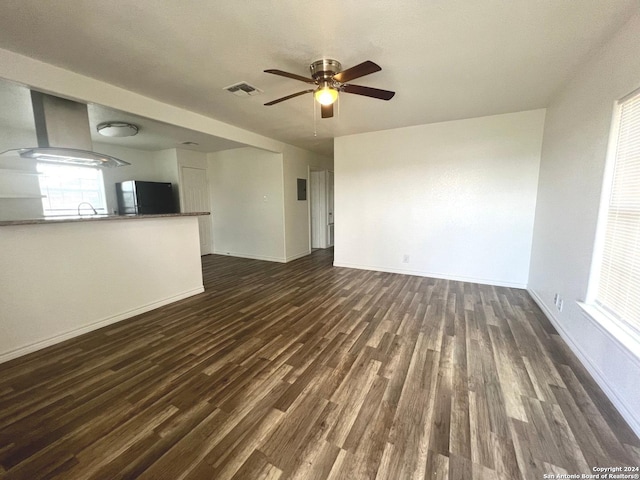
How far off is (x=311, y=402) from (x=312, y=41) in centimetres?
265

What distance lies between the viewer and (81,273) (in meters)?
2.59

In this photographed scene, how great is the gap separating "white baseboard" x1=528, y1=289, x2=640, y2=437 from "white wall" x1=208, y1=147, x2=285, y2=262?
14.6ft

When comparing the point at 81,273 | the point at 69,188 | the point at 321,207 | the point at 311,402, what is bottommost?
the point at 311,402

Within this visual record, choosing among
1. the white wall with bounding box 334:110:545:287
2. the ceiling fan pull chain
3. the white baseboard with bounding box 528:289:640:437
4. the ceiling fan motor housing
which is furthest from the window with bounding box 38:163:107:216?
the white baseboard with bounding box 528:289:640:437

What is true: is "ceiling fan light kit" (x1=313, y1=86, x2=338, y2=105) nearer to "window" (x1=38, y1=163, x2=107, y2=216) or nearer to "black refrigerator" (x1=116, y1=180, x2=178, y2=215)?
"black refrigerator" (x1=116, y1=180, x2=178, y2=215)

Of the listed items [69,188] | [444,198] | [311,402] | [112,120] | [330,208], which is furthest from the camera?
[330,208]

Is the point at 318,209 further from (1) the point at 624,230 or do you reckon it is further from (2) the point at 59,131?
(1) the point at 624,230

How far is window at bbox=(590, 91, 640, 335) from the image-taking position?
163cm

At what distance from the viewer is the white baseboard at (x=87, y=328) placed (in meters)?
2.20

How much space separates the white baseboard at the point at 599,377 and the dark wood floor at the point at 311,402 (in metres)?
0.05

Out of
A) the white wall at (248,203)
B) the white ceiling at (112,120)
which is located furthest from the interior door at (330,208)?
the white ceiling at (112,120)

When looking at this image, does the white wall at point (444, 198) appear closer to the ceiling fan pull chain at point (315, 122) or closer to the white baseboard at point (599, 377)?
the ceiling fan pull chain at point (315, 122)

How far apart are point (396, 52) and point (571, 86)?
199 cm

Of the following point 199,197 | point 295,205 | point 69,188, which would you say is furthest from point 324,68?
point 69,188
